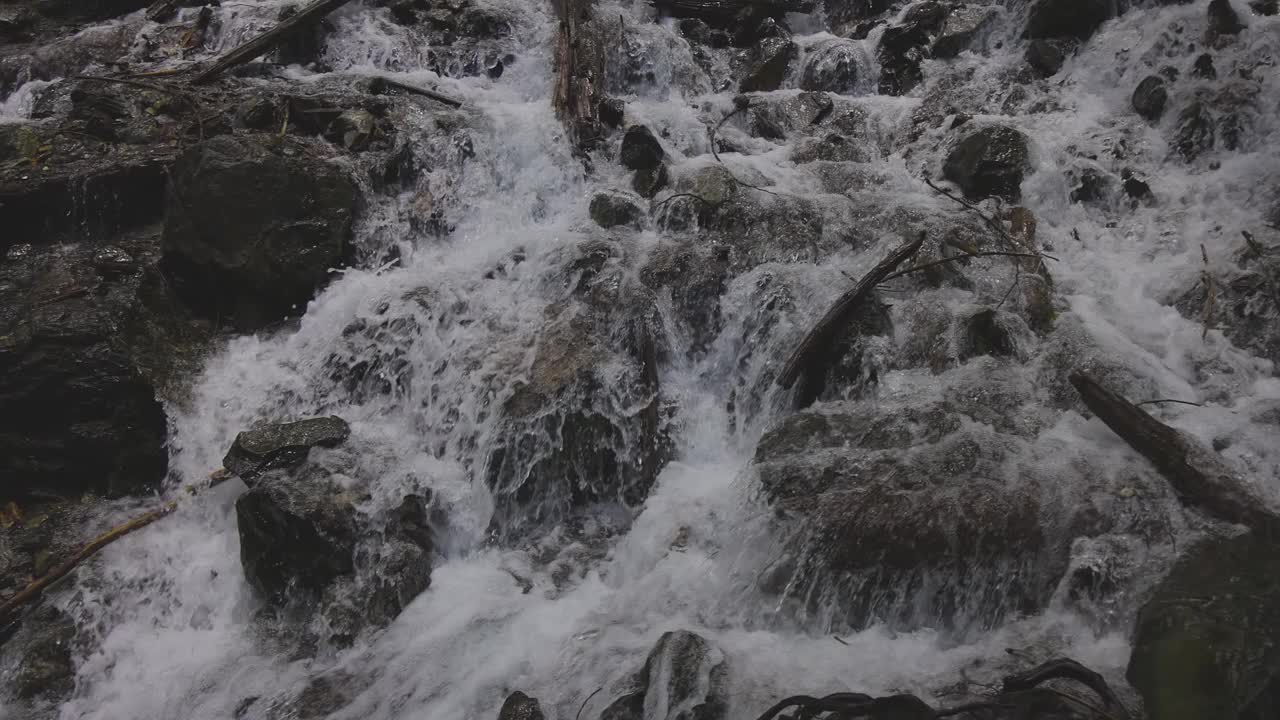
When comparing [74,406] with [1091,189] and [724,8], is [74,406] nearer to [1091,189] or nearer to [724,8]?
[1091,189]

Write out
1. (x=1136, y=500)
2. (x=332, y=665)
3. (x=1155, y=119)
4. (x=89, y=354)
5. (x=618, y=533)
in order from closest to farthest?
(x=1136, y=500) < (x=332, y=665) < (x=618, y=533) < (x=89, y=354) < (x=1155, y=119)

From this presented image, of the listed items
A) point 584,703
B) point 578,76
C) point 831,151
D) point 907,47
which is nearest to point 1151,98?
point 907,47

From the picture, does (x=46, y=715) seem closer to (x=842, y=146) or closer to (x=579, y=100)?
(x=579, y=100)

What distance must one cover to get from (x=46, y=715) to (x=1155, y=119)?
9.08 metres

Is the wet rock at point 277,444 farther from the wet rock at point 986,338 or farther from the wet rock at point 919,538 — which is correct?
the wet rock at point 986,338

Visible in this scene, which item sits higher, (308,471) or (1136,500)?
(1136,500)

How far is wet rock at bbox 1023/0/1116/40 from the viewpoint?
298 inches

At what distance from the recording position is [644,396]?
4.85m

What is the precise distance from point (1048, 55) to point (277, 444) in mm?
7969

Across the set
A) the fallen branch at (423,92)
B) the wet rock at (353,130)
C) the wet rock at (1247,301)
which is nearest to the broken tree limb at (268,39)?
the fallen branch at (423,92)

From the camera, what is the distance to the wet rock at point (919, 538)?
3391mm

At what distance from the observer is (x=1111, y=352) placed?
15.2 ft

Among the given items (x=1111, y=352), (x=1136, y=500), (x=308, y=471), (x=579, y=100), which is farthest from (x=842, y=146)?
(x=308, y=471)

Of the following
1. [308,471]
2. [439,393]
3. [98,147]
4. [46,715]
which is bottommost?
[46,715]
